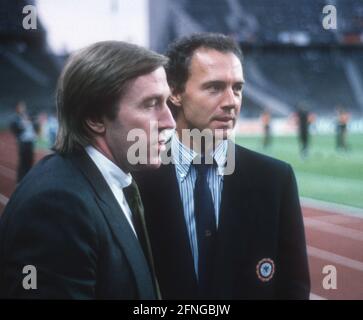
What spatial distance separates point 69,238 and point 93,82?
321 millimetres

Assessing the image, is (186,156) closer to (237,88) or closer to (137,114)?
(237,88)

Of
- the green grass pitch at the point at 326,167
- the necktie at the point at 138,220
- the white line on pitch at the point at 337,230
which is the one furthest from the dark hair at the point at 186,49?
the green grass pitch at the point at 326,167

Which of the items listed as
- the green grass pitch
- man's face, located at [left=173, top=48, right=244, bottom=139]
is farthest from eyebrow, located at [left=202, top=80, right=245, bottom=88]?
the green grass pitch

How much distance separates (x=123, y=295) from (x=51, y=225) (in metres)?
0.22

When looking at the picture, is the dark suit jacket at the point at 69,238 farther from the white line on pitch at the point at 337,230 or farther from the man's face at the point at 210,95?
the white line on pitch at the point at 337,230

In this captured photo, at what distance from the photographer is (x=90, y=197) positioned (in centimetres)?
101

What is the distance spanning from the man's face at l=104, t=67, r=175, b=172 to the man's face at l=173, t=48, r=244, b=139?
316 mm

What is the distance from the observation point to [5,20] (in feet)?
6.56

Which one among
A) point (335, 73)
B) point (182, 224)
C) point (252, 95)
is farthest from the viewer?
point (252, 95)

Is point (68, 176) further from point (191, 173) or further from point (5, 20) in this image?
point (5, 20)

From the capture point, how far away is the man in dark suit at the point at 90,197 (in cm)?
96

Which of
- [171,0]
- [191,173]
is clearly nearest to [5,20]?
[191,173]

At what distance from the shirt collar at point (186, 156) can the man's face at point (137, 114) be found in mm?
276

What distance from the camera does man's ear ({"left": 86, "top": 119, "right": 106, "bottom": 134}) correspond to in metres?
1.12
